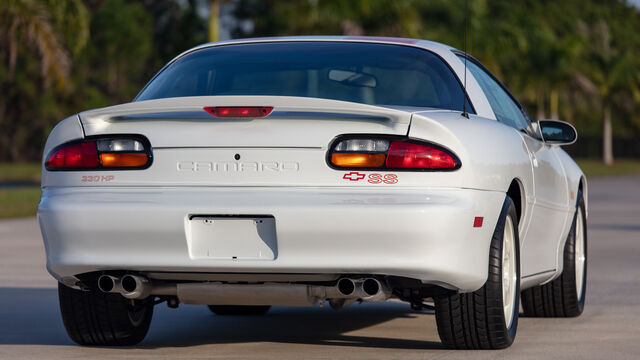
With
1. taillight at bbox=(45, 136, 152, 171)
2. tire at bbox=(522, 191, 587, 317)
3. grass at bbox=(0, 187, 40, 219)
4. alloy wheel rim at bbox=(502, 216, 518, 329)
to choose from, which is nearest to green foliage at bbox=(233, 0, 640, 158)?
grass at bbox=(0, 187, 40, 219)

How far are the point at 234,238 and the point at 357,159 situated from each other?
64 centimetres

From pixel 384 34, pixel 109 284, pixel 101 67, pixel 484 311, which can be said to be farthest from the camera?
pixel 101 67

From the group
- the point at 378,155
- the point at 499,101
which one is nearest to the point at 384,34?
the point at 499,101

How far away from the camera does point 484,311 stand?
5.80 meters

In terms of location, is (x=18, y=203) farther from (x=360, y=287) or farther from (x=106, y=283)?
(x=360, y=287)

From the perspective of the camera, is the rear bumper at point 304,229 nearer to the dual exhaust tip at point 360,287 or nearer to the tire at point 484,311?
the dual exhaust tip at point 360,287

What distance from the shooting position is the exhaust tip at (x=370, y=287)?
5.39 meters

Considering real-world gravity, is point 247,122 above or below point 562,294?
above

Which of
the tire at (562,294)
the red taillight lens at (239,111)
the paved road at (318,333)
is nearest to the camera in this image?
the red taillight lens at (239,111)

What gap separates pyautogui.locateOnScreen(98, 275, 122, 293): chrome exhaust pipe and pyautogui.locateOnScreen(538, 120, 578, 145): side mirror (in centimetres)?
293

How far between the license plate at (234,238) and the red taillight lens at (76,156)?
60 centimetres

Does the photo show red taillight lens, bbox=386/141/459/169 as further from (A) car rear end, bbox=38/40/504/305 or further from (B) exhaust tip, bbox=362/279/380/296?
(B) exhaust tip, bbox=362/279/380/296

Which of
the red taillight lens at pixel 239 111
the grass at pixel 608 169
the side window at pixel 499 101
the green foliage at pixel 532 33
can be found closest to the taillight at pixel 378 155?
the red taillight lens at pixel 239 111

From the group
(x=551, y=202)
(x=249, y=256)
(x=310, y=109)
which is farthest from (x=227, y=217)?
(x=551, y=202)
